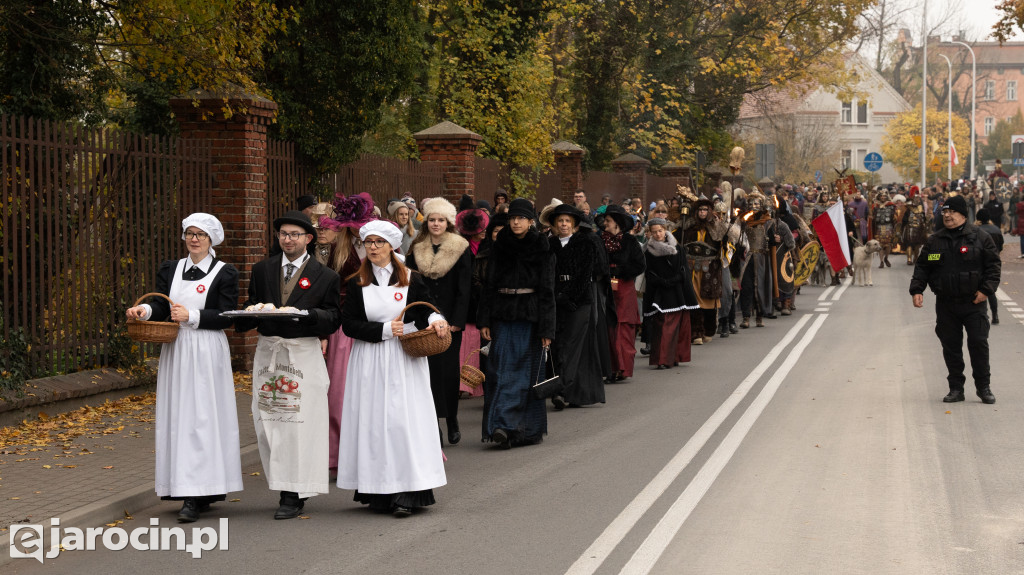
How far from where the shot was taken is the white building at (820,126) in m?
57.5

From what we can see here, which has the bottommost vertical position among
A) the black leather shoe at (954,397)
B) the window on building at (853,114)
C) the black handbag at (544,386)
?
the black leather shoe at (954,397)

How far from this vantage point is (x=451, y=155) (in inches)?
817

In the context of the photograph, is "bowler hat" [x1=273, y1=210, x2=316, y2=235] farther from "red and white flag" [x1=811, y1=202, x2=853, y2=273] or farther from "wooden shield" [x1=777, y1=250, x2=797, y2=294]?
"red and white flag" [x1=811, y1=202, x2=853, y2=273]

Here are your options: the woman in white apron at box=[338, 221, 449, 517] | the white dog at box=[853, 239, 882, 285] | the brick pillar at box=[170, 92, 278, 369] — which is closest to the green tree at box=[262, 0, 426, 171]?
the brick pillar at box=[170, 92, 278, 369]

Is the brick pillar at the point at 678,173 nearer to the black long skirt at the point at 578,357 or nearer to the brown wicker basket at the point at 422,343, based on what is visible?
the black long skirt at the point at 578,357

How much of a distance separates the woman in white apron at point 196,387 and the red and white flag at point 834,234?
18.6m

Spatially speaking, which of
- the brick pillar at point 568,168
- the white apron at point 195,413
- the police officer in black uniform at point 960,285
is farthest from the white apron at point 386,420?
the brick pillar at point 568,168

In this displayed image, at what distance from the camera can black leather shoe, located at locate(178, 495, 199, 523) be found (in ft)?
24.6

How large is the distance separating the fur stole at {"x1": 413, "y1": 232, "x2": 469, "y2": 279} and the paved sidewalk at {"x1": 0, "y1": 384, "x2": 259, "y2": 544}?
6.11ft

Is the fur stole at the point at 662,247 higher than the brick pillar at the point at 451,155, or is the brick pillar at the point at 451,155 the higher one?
the brick pillar at the point at 451,155

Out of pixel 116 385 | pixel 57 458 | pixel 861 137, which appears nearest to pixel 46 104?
pixel 116 385

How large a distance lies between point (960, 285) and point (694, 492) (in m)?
4.90

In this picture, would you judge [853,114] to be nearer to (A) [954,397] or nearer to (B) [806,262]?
(B) [806,262]

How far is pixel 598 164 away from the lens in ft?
114
